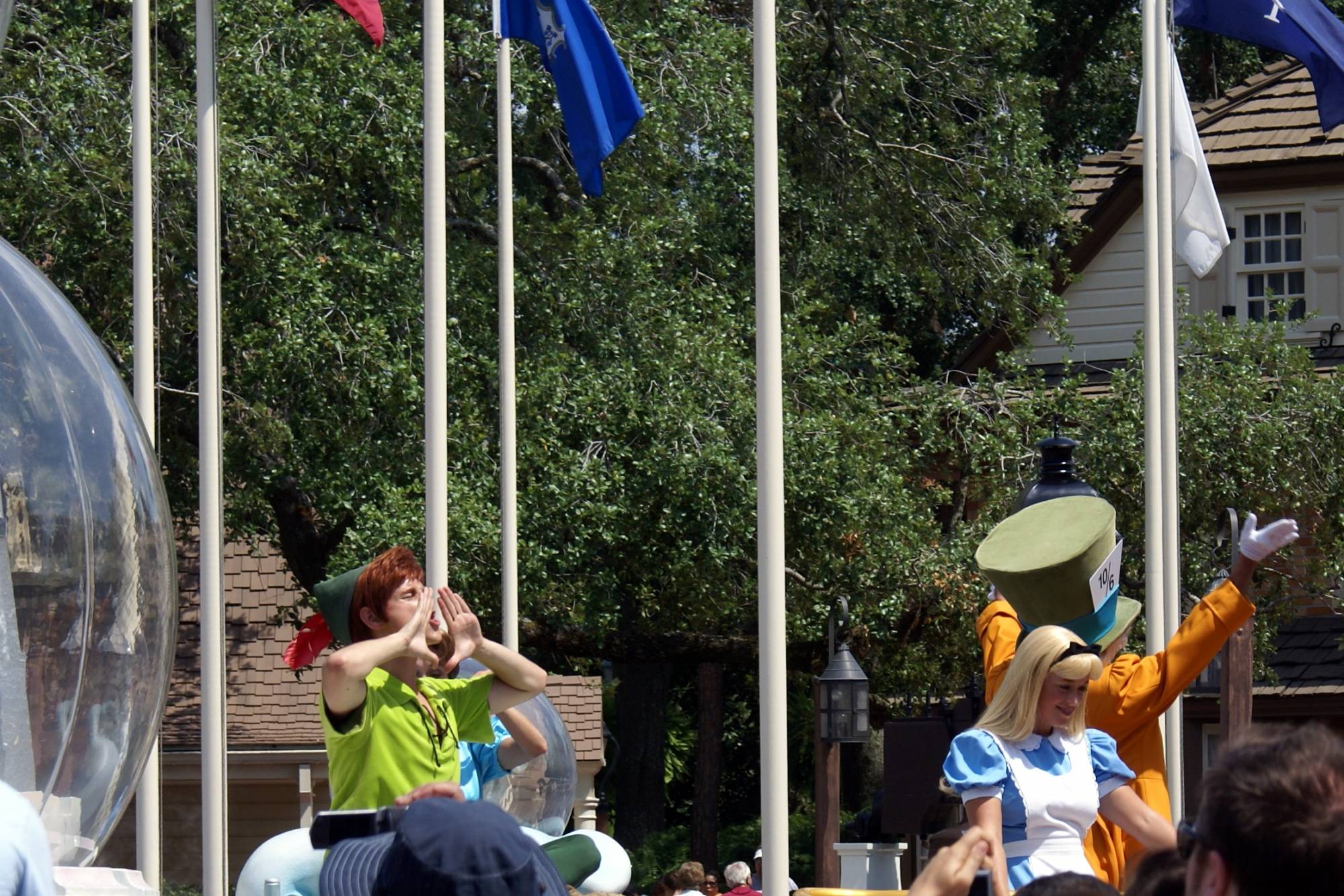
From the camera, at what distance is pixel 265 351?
15.6m

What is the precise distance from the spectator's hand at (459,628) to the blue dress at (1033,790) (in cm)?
125

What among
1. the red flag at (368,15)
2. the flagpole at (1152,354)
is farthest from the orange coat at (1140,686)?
the red flag at (368,15)

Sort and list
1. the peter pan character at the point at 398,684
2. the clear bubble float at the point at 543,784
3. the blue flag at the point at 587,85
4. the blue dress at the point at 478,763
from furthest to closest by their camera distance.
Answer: the blue flag at the point at 587,85 → the clear bubble float at the point at 543,784 → the blue dress at the point at 478,763 → the peter pan character at the point at 398,684

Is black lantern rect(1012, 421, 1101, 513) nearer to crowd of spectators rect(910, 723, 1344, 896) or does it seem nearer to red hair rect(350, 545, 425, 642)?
red hair rect(350, 545, 425, 642)

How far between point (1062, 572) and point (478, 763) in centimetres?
193

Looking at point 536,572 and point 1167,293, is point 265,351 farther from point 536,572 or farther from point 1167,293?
point 1167,293

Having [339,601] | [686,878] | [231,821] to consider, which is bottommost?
[231,821]

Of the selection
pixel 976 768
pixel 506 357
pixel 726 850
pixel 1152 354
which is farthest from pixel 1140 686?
pixel 726 850

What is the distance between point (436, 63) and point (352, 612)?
20.0 ft

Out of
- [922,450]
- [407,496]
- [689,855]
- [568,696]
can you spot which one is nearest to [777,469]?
[407,496]

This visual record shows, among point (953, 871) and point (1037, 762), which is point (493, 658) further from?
point (953, 871)

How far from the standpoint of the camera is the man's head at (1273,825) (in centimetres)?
210

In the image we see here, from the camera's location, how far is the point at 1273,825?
211 cm

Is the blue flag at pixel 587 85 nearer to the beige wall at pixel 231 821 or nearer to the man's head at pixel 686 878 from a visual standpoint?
the man's head at pixel 686 878
